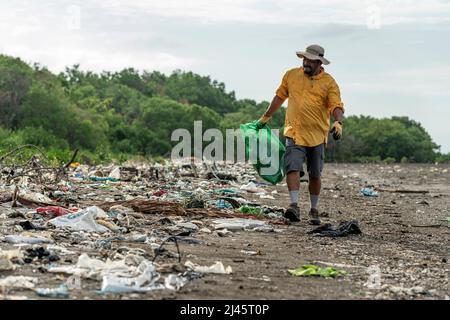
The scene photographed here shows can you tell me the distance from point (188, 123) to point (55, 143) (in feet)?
87.5

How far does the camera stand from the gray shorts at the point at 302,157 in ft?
29.7

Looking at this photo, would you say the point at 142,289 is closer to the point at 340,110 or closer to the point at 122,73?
the point at 340,110

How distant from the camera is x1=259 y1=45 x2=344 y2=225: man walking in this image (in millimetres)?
9023

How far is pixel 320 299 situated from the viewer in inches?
190

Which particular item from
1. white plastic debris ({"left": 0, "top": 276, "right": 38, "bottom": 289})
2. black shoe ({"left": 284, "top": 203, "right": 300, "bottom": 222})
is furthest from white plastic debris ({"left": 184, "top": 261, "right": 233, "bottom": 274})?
black shoe ({"left": 284, "top": 203, "right": 300, "bottom": 222})

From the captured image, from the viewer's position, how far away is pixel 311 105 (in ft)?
29.8

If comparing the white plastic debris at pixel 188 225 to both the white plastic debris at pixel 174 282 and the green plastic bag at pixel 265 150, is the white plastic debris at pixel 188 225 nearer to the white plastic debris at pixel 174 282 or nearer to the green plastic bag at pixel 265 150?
the green plastic bag at pixel 265 150

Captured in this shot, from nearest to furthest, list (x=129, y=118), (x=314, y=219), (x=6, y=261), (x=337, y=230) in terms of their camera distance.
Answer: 1. (x=6, y=261)
2. (x=337, y=230)
3. (x=314, y=219)
4. (x=129, y=118)

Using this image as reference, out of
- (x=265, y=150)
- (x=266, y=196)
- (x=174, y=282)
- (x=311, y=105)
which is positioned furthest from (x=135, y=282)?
(x=266, y=196)

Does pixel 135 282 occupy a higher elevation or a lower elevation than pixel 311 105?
lower

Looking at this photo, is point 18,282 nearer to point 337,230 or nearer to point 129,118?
point 337,230

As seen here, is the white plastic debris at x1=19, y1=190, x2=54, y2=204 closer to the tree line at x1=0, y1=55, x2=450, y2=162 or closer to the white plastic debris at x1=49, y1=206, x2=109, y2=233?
the white plastic debris at x1=49, y1=206, x2=109, y2=233

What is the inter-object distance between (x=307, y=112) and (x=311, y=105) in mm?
88
